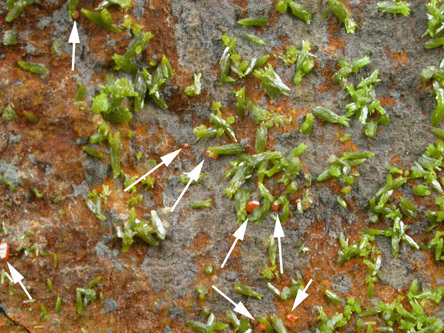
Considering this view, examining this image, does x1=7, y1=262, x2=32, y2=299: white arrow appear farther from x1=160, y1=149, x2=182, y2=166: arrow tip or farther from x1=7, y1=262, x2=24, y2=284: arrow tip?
x1=160, y1=149, x2=182, y2=166: arrow tip

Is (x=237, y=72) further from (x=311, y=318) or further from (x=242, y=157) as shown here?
(x=311, y=318)

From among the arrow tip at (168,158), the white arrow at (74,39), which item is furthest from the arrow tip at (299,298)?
the white arrow at (74,39)

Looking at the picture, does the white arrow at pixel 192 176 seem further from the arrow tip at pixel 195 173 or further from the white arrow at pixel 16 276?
the white arrow at pixel 16 276

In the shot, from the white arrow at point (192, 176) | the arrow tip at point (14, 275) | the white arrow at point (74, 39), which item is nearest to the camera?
the arrow tip at point (14, 275)

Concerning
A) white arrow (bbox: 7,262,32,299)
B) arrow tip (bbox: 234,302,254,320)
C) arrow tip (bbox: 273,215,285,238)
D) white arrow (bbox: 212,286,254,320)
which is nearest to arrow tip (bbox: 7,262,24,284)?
white arrow (bbox: 7,262,32,299)

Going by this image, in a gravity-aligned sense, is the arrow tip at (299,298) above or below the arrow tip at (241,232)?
below

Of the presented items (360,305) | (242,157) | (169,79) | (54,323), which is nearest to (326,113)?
(242,157)

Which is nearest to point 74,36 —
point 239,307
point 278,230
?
point 278,230

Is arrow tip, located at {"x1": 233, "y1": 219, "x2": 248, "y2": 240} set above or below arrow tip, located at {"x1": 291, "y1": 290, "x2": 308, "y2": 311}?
above
